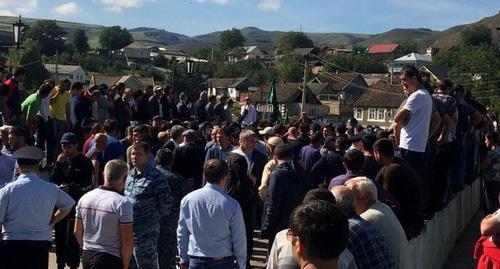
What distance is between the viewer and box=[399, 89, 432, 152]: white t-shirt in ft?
28.8

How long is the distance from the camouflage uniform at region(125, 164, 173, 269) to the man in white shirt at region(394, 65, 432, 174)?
2949 millimetres

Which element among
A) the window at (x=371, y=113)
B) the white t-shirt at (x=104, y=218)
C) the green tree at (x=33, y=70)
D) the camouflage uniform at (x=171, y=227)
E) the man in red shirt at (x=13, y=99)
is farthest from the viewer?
the green tree at (x=33, y=70)

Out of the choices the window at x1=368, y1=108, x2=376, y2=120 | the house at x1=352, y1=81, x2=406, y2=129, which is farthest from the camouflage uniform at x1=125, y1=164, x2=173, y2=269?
Answer: the window at x1=368, y1=108, x2=376, y2=120

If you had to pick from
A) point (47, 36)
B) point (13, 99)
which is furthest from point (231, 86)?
point (13, 99)

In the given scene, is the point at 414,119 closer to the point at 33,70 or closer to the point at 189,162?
the point at 189,162

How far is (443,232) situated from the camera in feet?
43.1

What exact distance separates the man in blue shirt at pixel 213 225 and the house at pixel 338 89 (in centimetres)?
8984

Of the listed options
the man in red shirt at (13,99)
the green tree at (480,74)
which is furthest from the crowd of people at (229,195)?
the green tree at (480,74)

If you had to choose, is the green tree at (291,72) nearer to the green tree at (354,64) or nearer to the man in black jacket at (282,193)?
the green tree at (354,64)

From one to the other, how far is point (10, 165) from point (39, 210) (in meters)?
1.70

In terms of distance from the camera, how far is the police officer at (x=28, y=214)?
705cm

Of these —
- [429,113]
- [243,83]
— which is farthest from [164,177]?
[243,83]

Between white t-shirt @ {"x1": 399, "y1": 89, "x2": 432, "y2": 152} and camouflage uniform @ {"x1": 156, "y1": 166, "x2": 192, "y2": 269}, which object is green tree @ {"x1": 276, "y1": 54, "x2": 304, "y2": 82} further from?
camouflage uniform @ {"x1": 156, "y1": 166, "x2": 192, "y2": 269}

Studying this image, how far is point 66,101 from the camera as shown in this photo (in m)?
14.7
